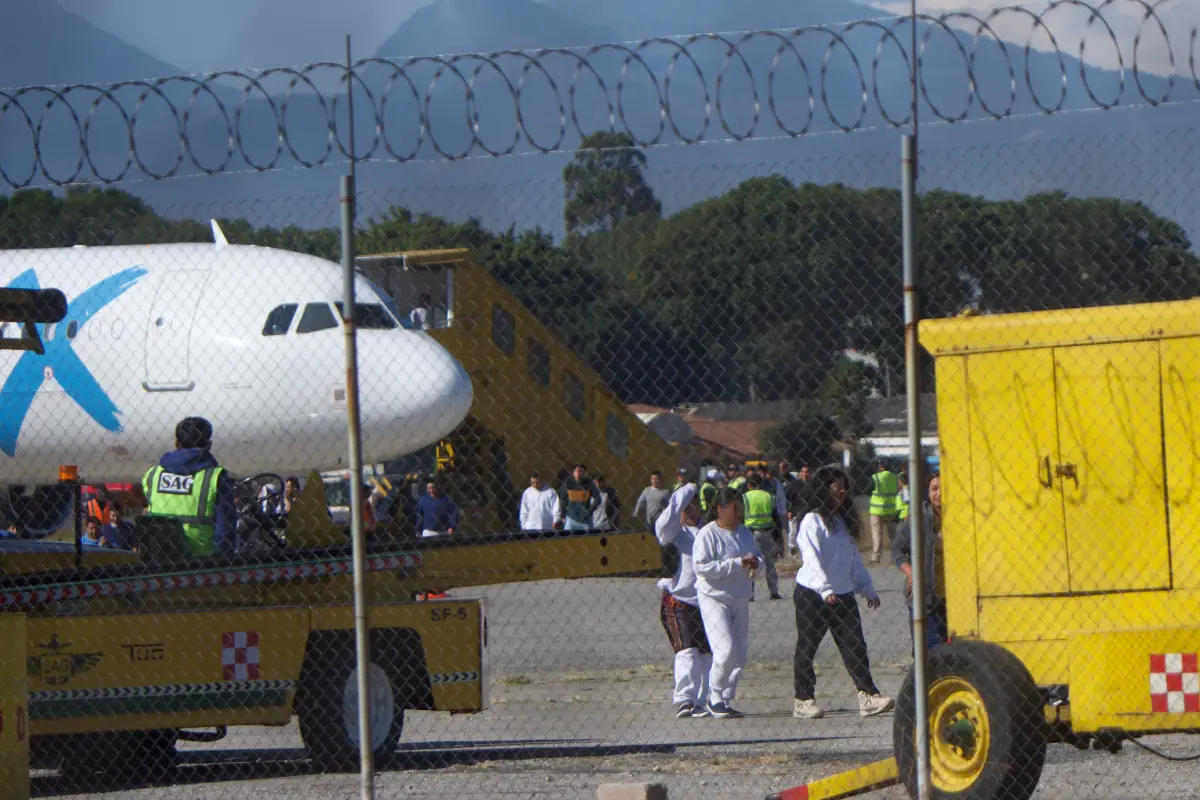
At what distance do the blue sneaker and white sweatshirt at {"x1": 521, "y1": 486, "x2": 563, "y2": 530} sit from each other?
8.14m

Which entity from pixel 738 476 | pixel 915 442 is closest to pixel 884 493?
pixel 738 476

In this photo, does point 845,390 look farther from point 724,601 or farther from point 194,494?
point 194,494

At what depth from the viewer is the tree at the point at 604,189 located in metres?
7.38

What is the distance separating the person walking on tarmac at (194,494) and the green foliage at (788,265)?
130cm

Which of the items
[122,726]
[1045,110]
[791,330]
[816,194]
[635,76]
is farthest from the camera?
[791,330]

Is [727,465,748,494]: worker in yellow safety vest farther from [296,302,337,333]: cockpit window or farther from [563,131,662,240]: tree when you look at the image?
[563,131,662,240]: tree

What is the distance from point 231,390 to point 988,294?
9252 millimetres

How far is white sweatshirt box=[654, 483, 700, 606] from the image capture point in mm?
11656

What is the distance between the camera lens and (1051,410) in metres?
6.72

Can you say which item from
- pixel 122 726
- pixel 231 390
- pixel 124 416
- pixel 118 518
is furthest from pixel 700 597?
pixel 118 518

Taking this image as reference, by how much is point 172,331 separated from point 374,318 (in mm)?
2008

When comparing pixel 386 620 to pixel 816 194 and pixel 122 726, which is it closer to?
pixel 122 726

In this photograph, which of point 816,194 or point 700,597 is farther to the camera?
point 700,597

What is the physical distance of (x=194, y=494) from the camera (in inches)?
373
